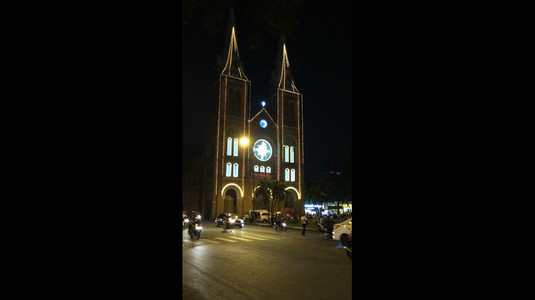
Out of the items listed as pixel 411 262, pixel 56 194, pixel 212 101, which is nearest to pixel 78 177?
pixel 56 194

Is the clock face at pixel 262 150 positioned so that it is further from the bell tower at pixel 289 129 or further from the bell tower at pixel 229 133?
the bell tower at pixel 229 133

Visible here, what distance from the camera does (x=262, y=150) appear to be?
209ft

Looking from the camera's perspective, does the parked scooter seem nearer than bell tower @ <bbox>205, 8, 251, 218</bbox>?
Yes

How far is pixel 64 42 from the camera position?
2.25 meters

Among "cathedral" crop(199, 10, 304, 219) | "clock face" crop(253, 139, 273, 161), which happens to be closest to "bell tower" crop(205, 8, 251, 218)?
"cathedral" crop(199, 10, 304, 219)

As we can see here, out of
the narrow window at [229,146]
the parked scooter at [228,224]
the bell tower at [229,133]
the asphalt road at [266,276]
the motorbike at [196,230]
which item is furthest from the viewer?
the narrow window at [229,146]

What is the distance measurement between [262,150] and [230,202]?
10691 mm

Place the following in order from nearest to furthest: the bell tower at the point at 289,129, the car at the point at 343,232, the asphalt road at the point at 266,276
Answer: the asphalt road at the point at 266,276 → the car at the point at 343,232 → the bell tower at the point at 289,129

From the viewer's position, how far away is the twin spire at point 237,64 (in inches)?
2470

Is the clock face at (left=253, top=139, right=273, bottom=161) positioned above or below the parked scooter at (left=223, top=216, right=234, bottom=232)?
above

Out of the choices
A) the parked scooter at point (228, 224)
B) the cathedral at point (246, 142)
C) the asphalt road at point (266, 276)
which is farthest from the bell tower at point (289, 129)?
the asphalt road at point (266, 276)

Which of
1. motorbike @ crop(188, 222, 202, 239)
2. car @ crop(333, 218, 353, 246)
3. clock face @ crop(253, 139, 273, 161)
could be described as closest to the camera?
car @ crop(333, 218, 353, 246)

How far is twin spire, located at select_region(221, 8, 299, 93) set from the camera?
62.8 m

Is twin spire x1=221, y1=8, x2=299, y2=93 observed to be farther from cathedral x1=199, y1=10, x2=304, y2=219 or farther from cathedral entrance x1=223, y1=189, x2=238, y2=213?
cathedral entrance x1=223, y1=189, x2=238, y2=213
